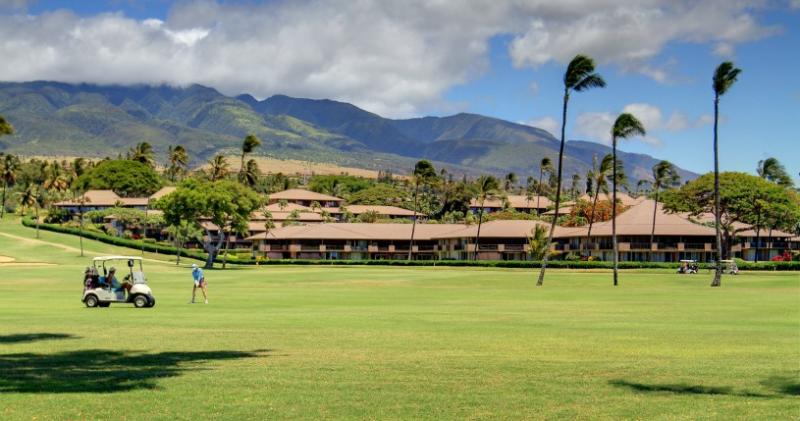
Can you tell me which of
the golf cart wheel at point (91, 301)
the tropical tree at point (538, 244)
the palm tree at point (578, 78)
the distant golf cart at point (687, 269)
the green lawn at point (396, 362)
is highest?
the palm tree at point (578, 78)

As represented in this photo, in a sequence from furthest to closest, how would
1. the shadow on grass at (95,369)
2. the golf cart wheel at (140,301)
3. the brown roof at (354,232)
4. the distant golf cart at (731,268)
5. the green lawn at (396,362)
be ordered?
1. the brown roof at (354,232)
2. the distant golf cart at (731,268)
3. the golf cart wheel at (140,301)
4. the shadow on grass at (95,369)
5. the green lawn at (396,362)

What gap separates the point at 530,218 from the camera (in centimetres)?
17888

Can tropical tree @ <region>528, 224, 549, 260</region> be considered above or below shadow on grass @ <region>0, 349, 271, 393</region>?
above

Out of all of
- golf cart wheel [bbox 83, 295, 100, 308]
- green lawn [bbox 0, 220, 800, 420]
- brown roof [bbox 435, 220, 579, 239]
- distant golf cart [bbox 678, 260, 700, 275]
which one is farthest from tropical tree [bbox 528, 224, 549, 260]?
golf cart wheel [bbox 83, 295, 100, 308]

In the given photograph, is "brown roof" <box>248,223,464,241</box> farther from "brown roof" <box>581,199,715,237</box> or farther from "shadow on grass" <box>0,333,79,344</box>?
"shadow on grass" <box>0,333,79,344</box>

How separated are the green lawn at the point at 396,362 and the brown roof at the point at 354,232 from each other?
118662mm

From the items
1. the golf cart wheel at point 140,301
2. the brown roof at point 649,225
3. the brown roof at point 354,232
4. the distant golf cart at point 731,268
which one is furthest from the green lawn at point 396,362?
the brown roof at point 354,232

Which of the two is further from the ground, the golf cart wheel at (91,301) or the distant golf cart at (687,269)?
the distant golf cart at (687,269)

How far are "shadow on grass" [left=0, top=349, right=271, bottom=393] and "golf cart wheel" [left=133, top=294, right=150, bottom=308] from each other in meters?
16.7

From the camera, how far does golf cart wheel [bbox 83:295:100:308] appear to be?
38.6 metres

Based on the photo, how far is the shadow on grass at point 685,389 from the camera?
54.7ft

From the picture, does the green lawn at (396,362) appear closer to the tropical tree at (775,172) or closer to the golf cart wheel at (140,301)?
the golf cart wheel at (140,301)

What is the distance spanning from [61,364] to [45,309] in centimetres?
1887

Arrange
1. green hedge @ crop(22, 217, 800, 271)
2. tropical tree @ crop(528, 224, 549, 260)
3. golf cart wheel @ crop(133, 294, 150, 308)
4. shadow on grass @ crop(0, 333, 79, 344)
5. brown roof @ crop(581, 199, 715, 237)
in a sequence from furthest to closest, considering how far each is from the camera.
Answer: brown roof @ crop(581, 199, 715, 237) < tropical tree @ crop(528, 224, 549, 260) < green hedge @ crop(22, 217, 800, 271) < golf cart wheel @ crop(133, 294, 150, 308) < shadow on grass @ crop(0, 333, 79, 344)
